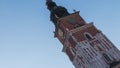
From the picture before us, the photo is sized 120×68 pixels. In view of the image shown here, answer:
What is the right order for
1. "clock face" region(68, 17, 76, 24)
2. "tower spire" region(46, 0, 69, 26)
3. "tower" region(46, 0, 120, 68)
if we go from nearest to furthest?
"tower" region(46, 0, 120, 68) < "clock face" region(68, 17, 76, 24) < "tower spire" region(46, 0, 69, 26)

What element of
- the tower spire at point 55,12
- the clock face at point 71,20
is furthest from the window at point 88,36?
the tower spire at point 55,12

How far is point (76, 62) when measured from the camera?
49.4 m

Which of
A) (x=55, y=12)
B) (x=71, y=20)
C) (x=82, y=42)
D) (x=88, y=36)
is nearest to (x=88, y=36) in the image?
(x=88, y=36)

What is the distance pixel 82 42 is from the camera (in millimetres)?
46500

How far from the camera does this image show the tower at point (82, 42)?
44.1 m

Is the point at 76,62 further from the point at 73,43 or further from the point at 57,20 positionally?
the point at 57,20

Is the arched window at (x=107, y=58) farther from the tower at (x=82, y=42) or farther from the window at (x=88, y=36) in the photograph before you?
the window at (x=88, y=36)

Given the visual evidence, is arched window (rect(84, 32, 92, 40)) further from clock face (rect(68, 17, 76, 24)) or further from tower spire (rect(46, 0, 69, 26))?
tower spire (rect(46, 0, 69, 26))

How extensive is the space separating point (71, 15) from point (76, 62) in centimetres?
754

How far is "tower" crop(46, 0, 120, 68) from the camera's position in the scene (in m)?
44.1

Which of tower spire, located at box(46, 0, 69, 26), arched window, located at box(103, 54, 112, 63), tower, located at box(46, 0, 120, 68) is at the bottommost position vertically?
arched window, located at box(103, 54, 112, 63)

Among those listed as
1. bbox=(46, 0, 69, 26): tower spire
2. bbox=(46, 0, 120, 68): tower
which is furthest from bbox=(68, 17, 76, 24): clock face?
bbox=(46, 0, 69, 26): tower spire

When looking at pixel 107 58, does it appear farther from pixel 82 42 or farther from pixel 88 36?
pixel 88 36

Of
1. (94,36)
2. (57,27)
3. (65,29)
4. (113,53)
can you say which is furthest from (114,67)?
(57,27)
